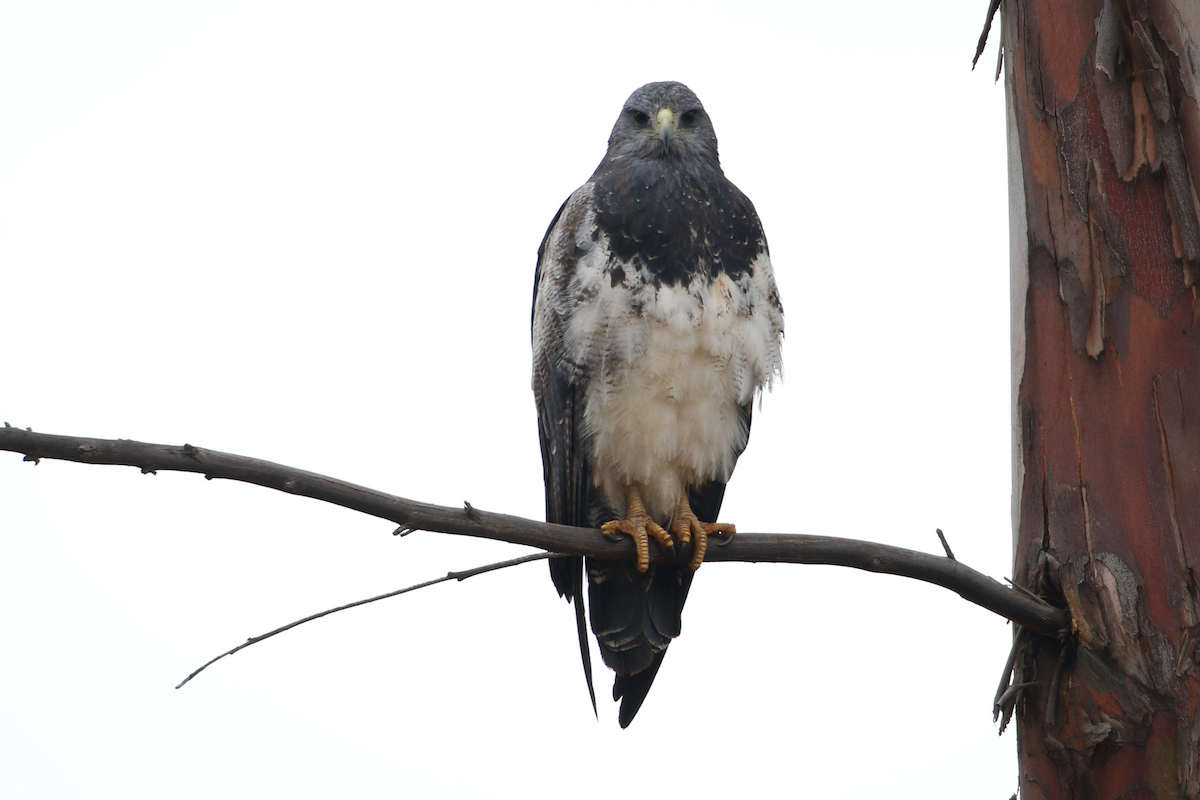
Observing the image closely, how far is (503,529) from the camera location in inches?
107

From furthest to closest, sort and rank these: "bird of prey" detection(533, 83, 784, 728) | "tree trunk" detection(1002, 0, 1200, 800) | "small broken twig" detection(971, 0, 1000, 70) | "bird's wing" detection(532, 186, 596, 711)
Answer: "bird's wing" detection(532, 186, 596, 711) → "bird of prey" detection(533, 83, 784, 728) → "small broken twig" detection(971, 0, 1000, 70) → "tree trunk" detection(1002, 0, 1200, 800)

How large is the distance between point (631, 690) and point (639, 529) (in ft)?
2.35

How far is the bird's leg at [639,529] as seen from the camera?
3766 millimetres

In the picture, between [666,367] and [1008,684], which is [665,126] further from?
[1008,684]

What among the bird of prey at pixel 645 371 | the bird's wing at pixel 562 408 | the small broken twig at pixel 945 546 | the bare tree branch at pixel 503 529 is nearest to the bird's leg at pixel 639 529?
the bird of prey at pixel 645 371

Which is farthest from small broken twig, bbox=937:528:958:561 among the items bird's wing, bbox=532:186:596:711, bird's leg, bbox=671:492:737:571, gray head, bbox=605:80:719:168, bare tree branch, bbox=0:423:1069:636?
gray head, bbox=605:80:719:168

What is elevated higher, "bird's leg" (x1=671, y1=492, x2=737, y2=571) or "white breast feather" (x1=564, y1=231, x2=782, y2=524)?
"white breast feather" (x1=564, y1=231, x2=782, y2=524)

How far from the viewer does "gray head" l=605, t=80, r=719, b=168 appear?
4508 millimetres

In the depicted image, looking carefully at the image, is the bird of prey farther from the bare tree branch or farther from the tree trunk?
the tree trunk

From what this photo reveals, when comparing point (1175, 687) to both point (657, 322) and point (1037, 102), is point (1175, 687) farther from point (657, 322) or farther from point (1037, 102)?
point (657, 322)

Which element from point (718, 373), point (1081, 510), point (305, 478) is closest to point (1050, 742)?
point (1081, 510)

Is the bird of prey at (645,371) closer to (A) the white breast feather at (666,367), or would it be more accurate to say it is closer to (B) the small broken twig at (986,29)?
(A) the white breast feather at (666,367)

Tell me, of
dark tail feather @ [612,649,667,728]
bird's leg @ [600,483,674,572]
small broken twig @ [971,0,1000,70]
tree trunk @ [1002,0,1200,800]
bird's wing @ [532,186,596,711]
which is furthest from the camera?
dark tail feather @ [612,649,667,728]

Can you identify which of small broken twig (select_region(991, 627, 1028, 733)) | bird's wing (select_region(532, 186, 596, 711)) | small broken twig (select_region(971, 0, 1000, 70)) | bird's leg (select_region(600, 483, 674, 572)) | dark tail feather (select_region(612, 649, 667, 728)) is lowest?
dark tail feather (select_region(612, 649, 667, 728))
